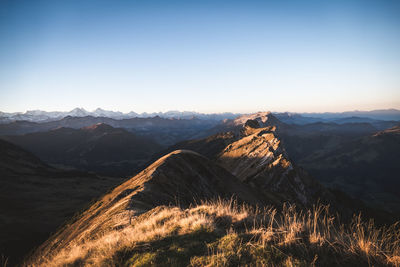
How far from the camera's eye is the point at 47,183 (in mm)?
92625

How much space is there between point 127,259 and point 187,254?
6.02ft

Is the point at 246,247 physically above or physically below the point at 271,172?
above

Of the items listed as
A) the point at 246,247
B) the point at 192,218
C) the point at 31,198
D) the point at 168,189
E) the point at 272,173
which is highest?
the point at 246,247

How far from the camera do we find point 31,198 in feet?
229

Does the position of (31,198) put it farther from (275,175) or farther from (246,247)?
(246,247)

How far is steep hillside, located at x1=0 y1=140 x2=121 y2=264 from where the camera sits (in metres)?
39.7

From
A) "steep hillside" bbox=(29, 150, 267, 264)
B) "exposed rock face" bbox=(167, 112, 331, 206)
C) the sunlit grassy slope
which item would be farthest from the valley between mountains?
"exposed rock face" bbox=(167, 112, 331, 206)

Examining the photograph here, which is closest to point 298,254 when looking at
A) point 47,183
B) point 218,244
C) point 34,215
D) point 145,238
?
point 218,244

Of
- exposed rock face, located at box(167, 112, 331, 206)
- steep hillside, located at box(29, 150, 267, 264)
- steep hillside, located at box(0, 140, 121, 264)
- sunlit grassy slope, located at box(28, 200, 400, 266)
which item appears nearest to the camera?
sunlit grassy slope, located at box(28, 200, 400, 266)

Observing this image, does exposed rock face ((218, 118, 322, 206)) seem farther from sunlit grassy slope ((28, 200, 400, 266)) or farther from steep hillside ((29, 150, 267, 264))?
sunlit grassy slope ((28, 200, 400, 266))

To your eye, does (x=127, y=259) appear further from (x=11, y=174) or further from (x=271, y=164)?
(x=11, y=174)

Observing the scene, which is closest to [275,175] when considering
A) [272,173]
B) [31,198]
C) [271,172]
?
[272,173]

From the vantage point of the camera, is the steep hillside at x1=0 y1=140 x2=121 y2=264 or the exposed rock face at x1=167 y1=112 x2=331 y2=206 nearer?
the steep hillside at x1=0 y1=140 x2=121 y2=264

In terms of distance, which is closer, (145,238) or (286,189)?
(145,238)
